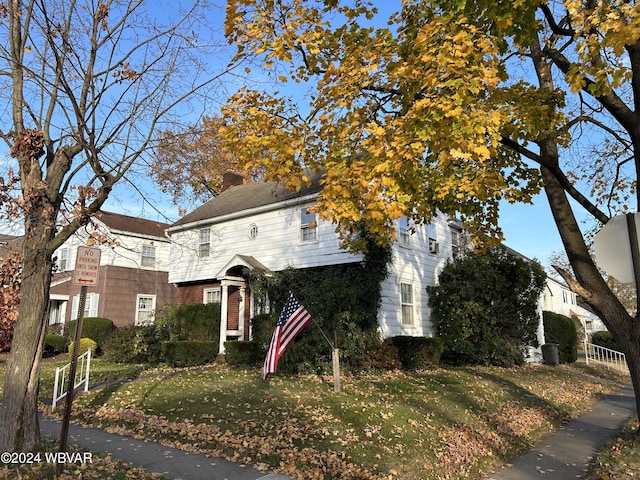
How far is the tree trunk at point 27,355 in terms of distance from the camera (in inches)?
233

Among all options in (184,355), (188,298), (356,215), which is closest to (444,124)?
(356,215)

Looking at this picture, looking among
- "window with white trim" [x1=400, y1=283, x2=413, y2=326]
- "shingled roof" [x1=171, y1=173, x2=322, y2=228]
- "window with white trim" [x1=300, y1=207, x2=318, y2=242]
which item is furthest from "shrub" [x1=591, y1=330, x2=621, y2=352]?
"shingled roof" [x1=171, y1=173, x2=322, y2=228]

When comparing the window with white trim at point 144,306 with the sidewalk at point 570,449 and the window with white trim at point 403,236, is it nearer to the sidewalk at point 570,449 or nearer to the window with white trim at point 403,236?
the window with white trim at point 403,236

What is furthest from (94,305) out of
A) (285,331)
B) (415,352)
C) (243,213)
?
(285,331)

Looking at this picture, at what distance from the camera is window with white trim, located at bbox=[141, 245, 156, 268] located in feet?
86.9

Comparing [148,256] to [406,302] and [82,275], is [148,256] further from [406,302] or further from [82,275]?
[82,275]

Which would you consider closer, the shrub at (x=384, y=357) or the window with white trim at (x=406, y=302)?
the shrub at (x=384, y=357)

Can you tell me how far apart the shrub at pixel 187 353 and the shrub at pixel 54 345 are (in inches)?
321

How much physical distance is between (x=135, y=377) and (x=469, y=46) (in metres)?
12.8

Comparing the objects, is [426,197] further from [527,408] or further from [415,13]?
[527,408]

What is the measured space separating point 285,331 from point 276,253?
320 inches

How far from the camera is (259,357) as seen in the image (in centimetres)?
1666

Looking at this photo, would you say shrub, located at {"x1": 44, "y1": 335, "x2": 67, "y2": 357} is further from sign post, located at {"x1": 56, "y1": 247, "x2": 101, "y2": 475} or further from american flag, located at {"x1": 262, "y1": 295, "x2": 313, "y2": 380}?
sign post, located at {"x1": 56, "y1": 247, "x2": 101, "y2": 475}

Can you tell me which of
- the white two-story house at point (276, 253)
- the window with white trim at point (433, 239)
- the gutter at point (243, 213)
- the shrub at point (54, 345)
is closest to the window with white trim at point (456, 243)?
the white two-story house at point (276, 253)
